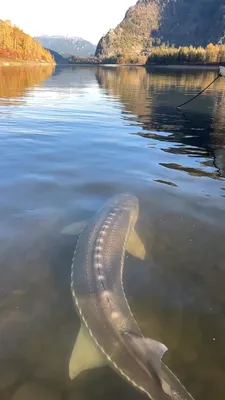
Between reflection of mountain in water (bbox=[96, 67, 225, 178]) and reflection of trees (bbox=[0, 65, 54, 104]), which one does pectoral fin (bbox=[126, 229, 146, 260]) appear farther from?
reflection of trees (bbox=[0, 65, 54, 104])

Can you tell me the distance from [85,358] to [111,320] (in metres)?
0.66

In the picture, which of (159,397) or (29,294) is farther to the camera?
(29,294)

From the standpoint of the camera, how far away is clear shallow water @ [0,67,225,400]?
4.88 m

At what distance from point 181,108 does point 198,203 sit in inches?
936

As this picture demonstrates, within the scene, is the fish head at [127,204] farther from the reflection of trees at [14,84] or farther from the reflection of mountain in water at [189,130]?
the reflection of trees at [14,84]

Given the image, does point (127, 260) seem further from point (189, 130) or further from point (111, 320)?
point (189, 130)

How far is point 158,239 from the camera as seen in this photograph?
8070 mm

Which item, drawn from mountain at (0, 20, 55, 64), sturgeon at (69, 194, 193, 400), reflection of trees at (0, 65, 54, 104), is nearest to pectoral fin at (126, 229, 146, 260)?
sturgeon at (69, 194, 193, 400)

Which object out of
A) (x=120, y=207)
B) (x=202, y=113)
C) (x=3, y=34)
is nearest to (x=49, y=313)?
(x=120, y=207)

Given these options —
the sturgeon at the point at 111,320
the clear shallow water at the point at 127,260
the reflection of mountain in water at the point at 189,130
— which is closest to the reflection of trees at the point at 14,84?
the reflection of mountain in water at the point at 189,130

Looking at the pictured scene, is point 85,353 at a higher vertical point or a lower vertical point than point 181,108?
lower

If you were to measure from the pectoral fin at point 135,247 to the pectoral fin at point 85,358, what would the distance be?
2.76 m

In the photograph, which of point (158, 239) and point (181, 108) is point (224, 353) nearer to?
point (158, 239)

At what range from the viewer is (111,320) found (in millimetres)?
5094
